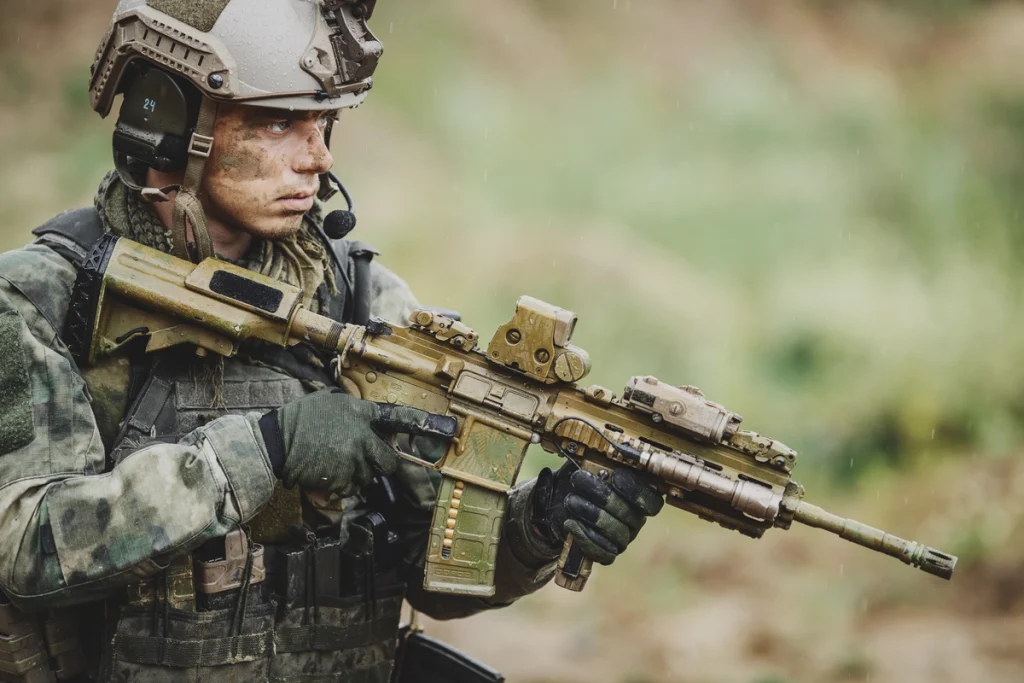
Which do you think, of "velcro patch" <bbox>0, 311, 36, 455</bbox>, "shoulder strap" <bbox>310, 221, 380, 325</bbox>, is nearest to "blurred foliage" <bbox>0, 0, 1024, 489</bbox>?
"shoulder strap" <bbox>310, 221, 380, 325</bbox>

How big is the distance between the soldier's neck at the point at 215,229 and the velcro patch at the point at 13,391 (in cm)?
68

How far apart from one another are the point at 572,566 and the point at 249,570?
3.58 ft

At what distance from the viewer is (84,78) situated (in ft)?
40.0

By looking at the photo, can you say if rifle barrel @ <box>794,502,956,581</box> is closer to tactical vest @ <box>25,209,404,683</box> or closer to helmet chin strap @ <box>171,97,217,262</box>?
tactical vest @ <box>25,209,404,683</box>

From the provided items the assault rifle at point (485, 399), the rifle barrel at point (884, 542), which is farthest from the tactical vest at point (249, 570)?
the rifle barrel at point (884, 542)

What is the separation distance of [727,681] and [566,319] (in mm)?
4965

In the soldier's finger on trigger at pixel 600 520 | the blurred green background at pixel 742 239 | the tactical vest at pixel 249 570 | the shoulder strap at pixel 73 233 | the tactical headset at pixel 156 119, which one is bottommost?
the tactical vest at pixel 249 570

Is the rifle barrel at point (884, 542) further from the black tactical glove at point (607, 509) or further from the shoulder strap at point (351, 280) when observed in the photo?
the shoulder strap at point (351, 280)

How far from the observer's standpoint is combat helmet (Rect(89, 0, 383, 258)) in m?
3.55

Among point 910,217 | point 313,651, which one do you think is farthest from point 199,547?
point 910,217

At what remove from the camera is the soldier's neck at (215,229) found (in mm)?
3822

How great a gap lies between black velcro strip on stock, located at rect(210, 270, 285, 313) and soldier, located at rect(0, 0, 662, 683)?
16 cm

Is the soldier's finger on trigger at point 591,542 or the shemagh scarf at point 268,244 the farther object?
the shemagh scarf at point 268,244

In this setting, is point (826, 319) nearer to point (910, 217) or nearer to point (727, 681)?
point (910, 217)
